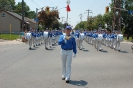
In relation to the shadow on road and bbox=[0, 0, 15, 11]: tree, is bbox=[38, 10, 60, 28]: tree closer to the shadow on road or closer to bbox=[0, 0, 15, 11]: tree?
bbox=[0, 0, 15, 11]: tree

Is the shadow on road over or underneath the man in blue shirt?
underneath

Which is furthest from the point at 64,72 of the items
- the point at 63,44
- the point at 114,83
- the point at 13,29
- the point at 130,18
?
the point at 130,18

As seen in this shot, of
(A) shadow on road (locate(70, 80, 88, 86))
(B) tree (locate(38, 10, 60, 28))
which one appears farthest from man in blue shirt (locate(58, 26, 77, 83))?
(B) tree (locate(38, 10, 60, 28))

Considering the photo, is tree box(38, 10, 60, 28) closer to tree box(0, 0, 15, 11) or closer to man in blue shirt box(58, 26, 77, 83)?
tree box(0, 0, 15, 11)

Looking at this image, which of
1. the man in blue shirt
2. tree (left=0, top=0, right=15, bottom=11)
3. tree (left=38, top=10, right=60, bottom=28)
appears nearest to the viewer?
the man in blue shirt

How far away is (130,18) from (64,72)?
6508 centimetres

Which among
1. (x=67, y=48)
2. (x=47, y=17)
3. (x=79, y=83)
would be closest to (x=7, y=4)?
(x=47, y=17)

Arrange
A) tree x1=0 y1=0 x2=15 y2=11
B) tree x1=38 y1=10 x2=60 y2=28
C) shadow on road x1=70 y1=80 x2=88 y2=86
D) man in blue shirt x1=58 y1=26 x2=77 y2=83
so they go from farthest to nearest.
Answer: tree x1=0 y1=0 x2=15 y2=11
tree x1=38 y1=10 x2=60 y2=28
man in blue shirt x1=58 y1=26 x2=77 y2=83
shadow on road x1=70 y1=80 x2=88 y2=86

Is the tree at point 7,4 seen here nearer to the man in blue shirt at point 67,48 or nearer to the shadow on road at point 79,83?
the man in blue shirt at point 67,48

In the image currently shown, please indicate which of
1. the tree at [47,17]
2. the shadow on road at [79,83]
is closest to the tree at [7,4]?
the tree at [47,17]

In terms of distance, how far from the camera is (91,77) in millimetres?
9836

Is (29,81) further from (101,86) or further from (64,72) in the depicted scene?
(101,86)

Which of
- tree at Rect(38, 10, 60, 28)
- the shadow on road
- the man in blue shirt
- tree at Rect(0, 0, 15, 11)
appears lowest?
the shadow on road

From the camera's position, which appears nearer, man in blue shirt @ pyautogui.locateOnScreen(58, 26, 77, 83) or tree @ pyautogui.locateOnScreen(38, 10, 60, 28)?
man in blue shirt @ pyautogui.locateOnScreen(58, 26, 77, 83)
